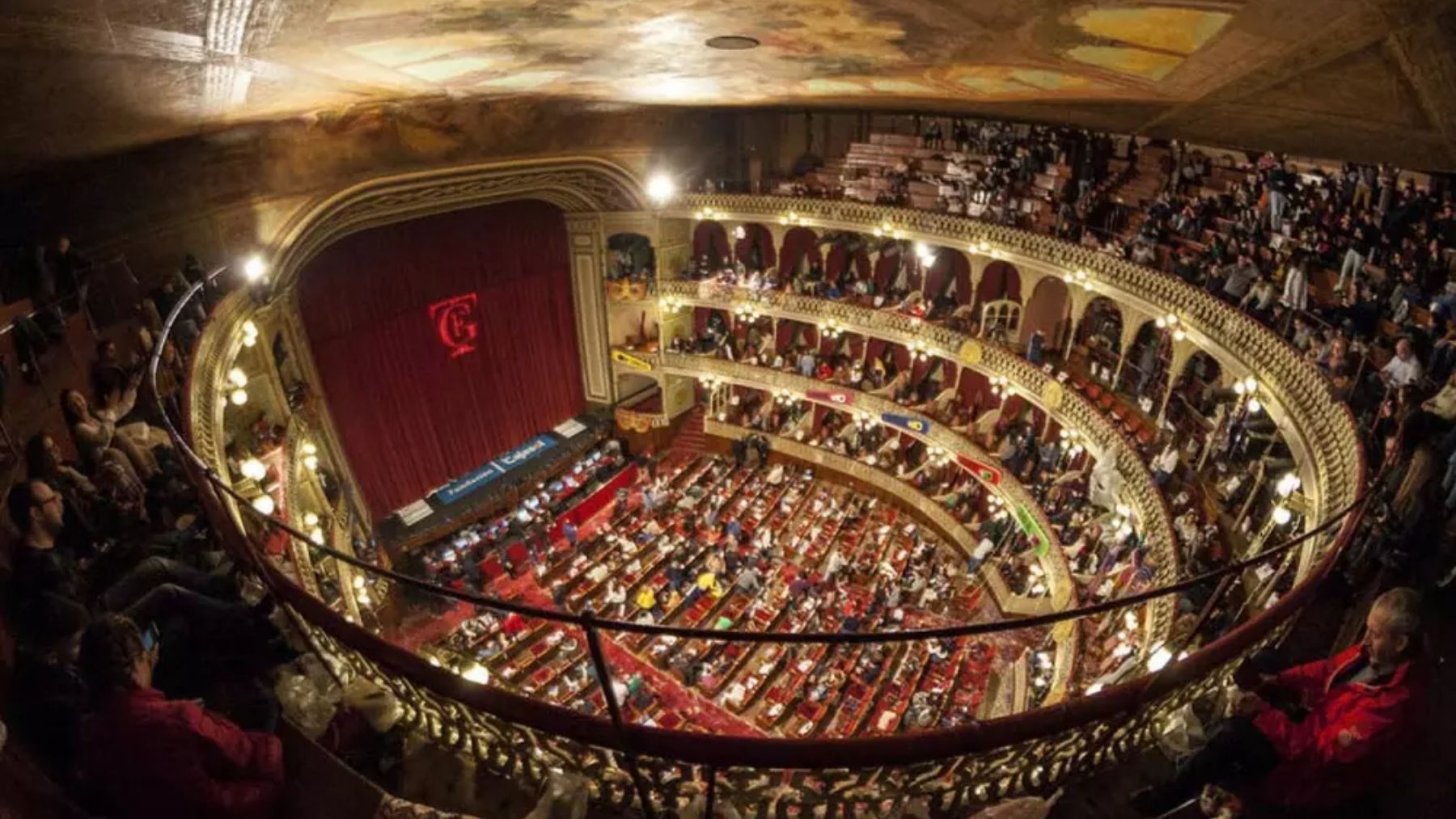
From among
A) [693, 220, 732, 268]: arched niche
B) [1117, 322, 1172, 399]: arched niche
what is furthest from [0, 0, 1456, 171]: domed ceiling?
[693, 220, 732, 268]: arched niche

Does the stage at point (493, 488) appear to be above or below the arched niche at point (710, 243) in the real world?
below

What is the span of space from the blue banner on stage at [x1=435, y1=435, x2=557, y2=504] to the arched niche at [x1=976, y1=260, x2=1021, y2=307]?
15.1 metres

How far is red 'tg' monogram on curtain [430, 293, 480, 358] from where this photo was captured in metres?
20.5

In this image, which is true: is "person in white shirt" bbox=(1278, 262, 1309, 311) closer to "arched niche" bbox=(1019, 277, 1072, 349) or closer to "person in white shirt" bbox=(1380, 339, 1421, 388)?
"person in white shirt" bbox=(1380, 339, 1421, 388)

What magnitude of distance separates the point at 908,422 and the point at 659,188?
11154mm

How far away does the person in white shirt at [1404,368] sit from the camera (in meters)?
8.34

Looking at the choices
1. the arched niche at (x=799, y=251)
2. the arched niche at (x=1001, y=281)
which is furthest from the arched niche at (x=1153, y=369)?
the arched niche at (x=799, y=251)

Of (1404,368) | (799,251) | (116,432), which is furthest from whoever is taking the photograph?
(799,251)

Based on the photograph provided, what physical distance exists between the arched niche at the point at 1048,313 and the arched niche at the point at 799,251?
7373mm

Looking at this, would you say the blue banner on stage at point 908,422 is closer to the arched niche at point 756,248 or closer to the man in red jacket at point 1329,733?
the arched niche at point 756,248

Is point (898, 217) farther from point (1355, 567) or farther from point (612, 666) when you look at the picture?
point (1355, 567)

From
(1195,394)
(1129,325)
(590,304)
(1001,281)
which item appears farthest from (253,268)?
(1195,394)

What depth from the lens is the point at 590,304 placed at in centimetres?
2456

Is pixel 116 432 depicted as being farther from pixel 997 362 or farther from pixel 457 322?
pixel 997 362
